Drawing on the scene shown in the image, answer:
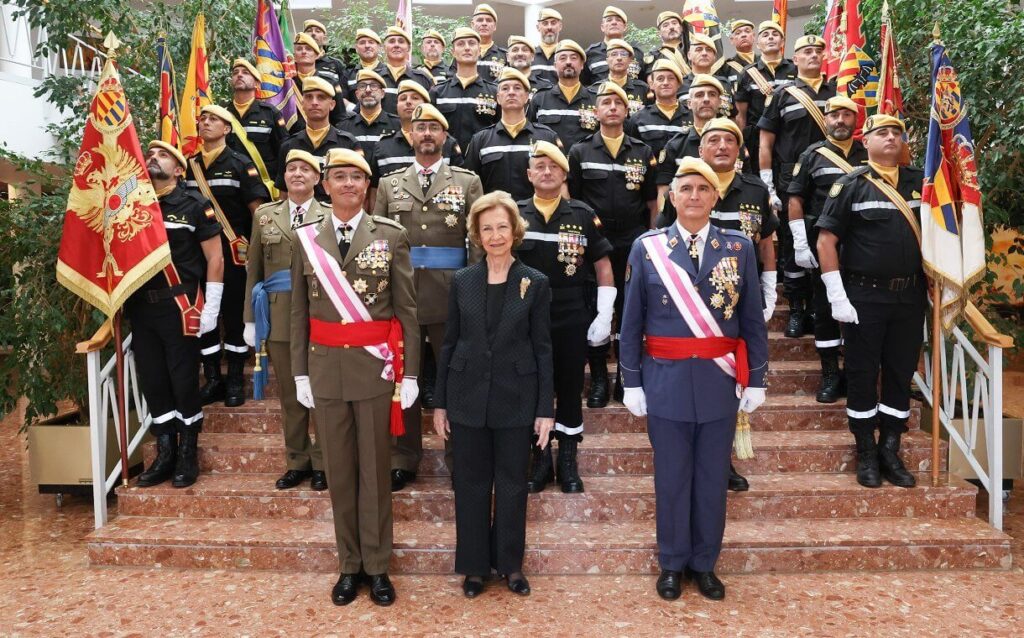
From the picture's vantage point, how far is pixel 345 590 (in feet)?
11.3

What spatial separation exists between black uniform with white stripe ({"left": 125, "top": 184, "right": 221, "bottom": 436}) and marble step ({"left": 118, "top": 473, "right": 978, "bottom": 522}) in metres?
0.53

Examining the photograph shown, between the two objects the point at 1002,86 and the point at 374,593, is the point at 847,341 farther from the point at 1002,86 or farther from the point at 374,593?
the point at 374,593

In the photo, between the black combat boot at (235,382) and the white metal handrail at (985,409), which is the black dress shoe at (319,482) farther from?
the white metal handrail at (985,409)

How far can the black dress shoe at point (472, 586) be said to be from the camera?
11.4ft

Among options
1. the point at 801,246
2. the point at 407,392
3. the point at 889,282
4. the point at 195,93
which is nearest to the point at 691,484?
the point at 407,392

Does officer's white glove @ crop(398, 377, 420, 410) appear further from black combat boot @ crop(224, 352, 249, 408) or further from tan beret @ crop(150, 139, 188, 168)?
tan beret @ crop(150, 139, 188, 168)

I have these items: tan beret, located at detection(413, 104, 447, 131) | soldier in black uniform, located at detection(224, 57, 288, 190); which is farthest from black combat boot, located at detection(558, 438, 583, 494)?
soldier in black uniform, located at detection(224, 57, 288, 190)

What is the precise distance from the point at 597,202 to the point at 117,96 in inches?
112

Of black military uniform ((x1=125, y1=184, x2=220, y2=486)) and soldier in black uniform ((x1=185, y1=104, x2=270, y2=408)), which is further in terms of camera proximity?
soldier in black uniform ((x1=185, y1=104, x2=270, y2=408))

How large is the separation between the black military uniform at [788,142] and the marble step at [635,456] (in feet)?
4.23

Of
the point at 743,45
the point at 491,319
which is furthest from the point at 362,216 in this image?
the point at 743,45

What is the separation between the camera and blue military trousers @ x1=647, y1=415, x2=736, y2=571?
3.42m

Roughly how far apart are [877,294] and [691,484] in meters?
1.58

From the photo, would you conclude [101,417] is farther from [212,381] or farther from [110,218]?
[110,218]
